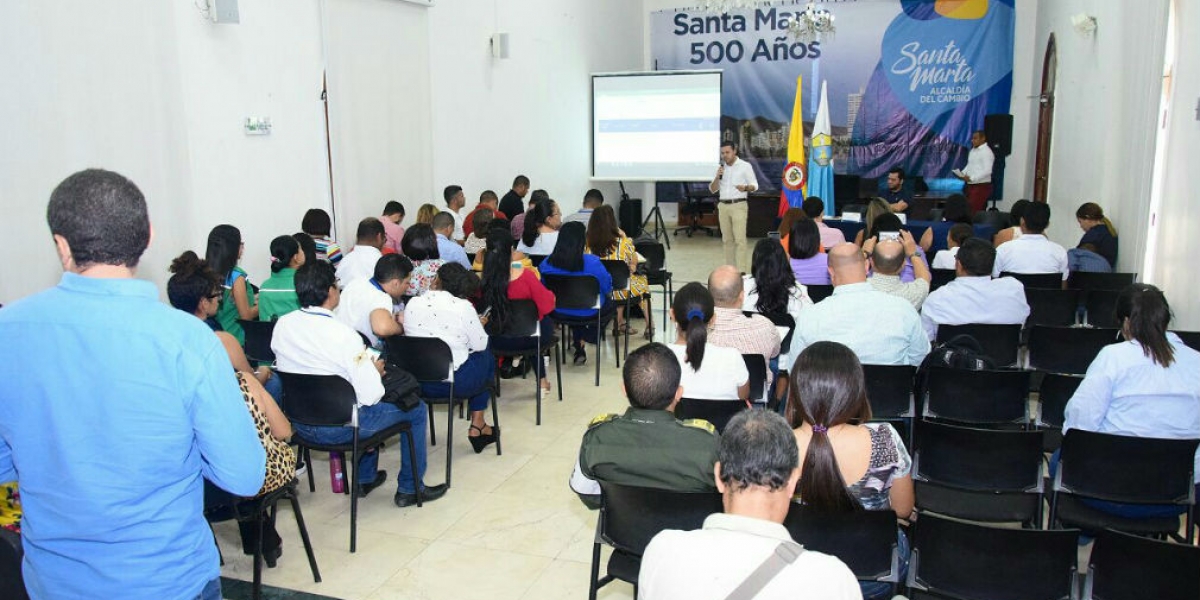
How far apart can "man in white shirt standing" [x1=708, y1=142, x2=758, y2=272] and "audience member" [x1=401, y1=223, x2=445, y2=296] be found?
4.96 metres

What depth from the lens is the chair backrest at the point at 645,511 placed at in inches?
92.4

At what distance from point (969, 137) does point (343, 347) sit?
1164 cm

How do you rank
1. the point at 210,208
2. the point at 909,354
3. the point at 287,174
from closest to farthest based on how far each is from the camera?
the point at 909,354
the point at 210,208
the point at 287,174

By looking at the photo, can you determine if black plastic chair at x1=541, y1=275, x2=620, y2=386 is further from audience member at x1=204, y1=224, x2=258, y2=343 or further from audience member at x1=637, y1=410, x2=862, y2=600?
audience member at x1=637, y1=410, x2=862, y2=600

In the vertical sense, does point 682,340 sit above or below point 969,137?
below

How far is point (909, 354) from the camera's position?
12.3 ft

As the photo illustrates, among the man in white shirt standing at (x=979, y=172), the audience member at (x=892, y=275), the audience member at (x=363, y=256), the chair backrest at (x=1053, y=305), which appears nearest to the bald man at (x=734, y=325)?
the audience member at (x=892, y=275)

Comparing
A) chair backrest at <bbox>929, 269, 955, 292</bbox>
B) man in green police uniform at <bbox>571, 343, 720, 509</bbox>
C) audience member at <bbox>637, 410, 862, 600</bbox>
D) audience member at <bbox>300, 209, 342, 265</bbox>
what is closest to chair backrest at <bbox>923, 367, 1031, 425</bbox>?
man in green police uniform at <bbox>571, 343, 720, 509</bbox>

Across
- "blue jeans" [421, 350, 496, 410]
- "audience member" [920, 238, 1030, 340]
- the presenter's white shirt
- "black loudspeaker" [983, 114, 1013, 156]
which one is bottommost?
"blue jeans" [421, 350, 496, 410]

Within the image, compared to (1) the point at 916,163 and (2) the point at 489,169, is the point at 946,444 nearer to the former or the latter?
(2) the point at 489,169

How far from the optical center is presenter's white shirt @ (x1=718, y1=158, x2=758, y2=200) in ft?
31.8

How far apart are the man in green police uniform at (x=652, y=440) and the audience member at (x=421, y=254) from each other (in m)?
2.88

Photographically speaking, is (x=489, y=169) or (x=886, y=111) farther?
(x=886, y=111)

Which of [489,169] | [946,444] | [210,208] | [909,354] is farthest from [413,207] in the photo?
[946,444]
